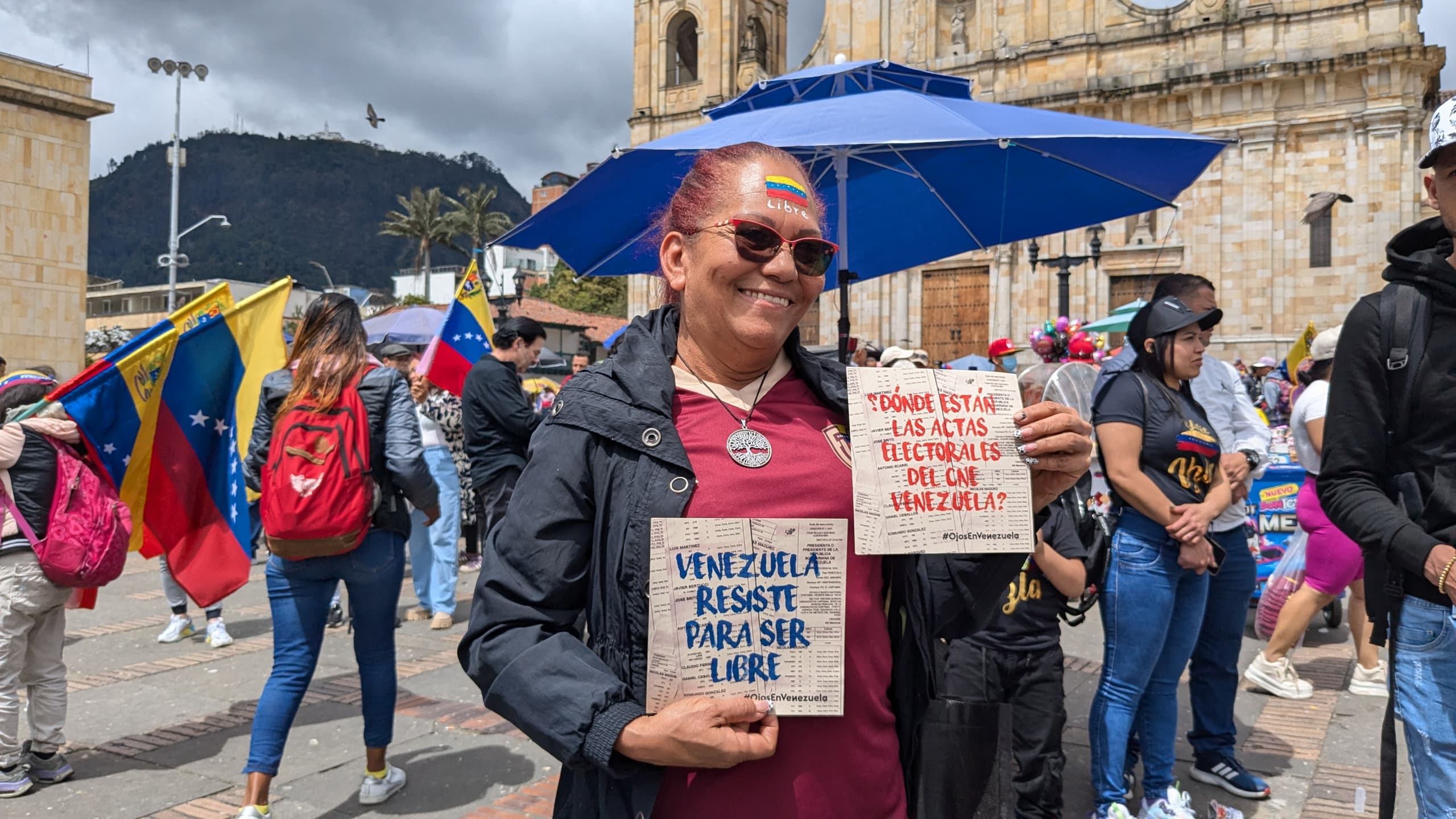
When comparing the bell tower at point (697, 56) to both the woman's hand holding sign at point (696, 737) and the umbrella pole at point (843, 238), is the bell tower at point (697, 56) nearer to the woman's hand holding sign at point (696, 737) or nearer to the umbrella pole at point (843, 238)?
the umbrella pole at point (843, 238)

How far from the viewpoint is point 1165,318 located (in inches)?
155

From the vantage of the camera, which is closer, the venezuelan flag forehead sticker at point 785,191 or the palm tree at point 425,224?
the venezuelan flag forehead sticker at point 785,191

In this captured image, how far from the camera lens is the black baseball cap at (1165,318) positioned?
12.8 ft

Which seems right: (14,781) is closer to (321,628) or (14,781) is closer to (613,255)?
(321,628)

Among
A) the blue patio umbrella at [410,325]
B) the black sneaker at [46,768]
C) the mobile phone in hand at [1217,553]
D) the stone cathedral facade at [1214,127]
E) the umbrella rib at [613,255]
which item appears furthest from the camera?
the stone cathedral facade at [1214,127]

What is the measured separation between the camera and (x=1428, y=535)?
221cm

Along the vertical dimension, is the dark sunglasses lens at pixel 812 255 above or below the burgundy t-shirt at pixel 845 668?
above

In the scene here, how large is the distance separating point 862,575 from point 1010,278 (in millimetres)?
31545

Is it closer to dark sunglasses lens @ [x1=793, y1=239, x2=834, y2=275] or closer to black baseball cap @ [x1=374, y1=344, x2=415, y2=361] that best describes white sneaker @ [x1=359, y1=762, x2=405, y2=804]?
dark sunglasses lens @ [x1=793, y1=239, x2=834, y2=275]

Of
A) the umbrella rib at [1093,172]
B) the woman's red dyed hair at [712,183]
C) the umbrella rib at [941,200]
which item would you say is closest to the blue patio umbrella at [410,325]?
the umbrella rib at [941,200]

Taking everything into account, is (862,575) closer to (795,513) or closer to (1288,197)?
(795,513)

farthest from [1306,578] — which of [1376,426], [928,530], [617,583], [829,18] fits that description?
[829,18]

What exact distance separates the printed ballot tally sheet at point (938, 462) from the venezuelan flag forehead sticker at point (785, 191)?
344 millimetres

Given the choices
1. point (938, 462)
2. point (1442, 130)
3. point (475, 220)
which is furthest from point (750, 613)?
point (475, 220)
